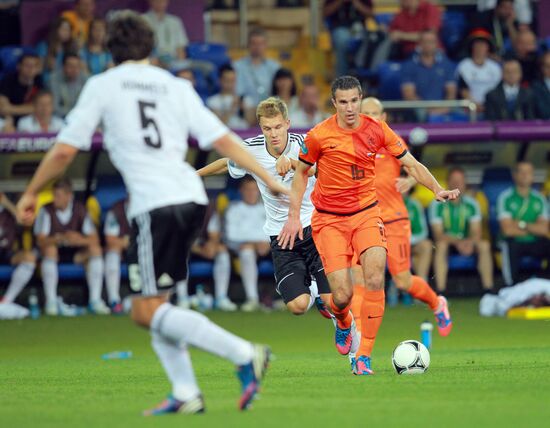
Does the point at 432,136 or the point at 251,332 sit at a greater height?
the point at 432,136

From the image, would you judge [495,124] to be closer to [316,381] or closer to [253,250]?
[253,250]

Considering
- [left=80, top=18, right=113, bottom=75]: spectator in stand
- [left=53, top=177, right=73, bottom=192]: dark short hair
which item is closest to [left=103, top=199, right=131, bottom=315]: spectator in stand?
[left=53, top=177, right=73, bottom=192]: dark short hair

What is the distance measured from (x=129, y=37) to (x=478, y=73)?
45.3ft

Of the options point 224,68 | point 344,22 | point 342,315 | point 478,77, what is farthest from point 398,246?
point 344,22

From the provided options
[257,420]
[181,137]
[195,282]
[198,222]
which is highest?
[181,137]

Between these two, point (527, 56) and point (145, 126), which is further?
point (527, 56)

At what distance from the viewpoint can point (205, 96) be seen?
19.4 meters

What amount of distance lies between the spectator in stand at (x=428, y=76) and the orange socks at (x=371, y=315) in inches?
383

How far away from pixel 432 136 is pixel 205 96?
347 centimetres

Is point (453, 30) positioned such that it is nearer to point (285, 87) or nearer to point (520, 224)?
point (285, 87)

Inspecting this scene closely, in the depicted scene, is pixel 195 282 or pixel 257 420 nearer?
pixel 257 420

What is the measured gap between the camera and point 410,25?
68.1 ft

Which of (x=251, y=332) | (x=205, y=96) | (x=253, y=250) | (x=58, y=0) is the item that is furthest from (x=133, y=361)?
(x=58, y=0)

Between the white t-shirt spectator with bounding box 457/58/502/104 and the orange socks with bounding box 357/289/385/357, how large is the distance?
10.7 m
